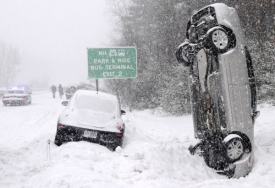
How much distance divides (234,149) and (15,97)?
22367mm

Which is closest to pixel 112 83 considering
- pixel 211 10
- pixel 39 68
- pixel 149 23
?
pixel 149 23

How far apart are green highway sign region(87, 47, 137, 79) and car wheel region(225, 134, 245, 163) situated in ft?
31.2

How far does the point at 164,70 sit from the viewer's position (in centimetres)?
2184

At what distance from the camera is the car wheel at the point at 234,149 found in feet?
18.7

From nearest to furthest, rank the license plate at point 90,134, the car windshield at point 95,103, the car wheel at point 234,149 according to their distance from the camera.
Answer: the car wheel at point 234,149 < the license plate at point 90,134 < the car windshield at point 95,103

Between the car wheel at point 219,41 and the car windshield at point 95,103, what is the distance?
3.87 meters

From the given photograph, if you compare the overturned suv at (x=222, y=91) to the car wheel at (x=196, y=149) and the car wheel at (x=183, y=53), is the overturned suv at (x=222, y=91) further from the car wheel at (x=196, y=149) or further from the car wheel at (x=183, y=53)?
the car wheel at (x=196, y=149)

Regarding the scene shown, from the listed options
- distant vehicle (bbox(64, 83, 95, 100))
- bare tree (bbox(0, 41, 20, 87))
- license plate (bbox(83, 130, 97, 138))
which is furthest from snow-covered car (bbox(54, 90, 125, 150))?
bare tree (bbox(0, 41, 20, 87))

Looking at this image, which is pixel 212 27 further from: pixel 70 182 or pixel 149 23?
pixel 149 23

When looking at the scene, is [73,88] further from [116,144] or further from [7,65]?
[7,65]

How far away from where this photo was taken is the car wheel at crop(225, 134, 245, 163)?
5.71 metres

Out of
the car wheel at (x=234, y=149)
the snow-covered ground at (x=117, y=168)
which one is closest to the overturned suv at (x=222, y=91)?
the car wheel at (x=234, y=149)

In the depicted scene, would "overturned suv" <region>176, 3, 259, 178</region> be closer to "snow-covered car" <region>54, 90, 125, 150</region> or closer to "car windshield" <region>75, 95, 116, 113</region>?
"snow-covered car" <region>54, 90, 125, 150</region>

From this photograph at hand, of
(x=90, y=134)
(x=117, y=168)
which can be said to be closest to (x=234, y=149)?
(x=117, y=168)
